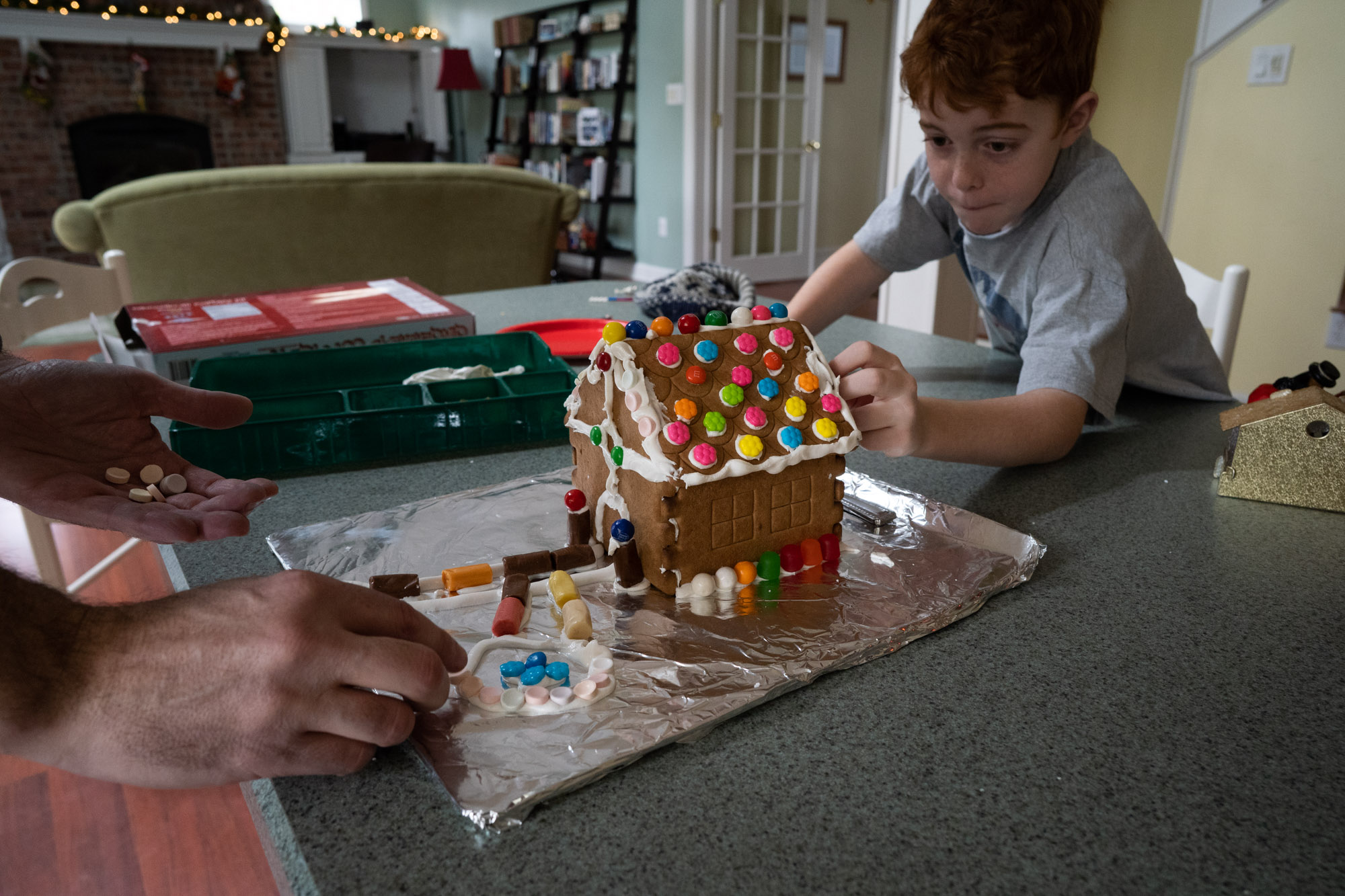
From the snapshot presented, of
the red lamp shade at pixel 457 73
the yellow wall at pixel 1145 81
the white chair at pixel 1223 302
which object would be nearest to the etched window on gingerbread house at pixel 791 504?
the white chair at pixel 1223 302

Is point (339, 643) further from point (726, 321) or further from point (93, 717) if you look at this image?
point (726, 321)

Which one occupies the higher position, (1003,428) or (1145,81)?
(1145,81)

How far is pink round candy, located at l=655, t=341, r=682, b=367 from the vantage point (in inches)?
25.3

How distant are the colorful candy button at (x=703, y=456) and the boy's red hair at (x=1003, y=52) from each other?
55 centimetres

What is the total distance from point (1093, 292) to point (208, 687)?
3.15ft

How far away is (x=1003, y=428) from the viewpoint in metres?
0.88

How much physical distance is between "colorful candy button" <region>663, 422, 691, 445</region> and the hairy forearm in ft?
0.91

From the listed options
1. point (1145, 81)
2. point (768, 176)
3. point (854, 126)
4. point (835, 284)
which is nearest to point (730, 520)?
point (835, 284)

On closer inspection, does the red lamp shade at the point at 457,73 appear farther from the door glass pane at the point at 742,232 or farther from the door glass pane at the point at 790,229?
the door glass pane at the point at 790,229

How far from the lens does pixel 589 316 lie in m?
1.55

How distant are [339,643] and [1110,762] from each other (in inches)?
17.3

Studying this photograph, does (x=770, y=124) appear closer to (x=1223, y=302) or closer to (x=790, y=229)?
(x=790, y=229)

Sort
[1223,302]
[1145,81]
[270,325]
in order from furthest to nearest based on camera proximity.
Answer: [1145,81] → [1223,302] → [270,325]

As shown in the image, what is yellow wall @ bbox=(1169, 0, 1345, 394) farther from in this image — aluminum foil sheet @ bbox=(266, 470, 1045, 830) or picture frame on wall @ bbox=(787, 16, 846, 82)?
picture frame on wall @ bbox=(787, 16, 846, 82)
